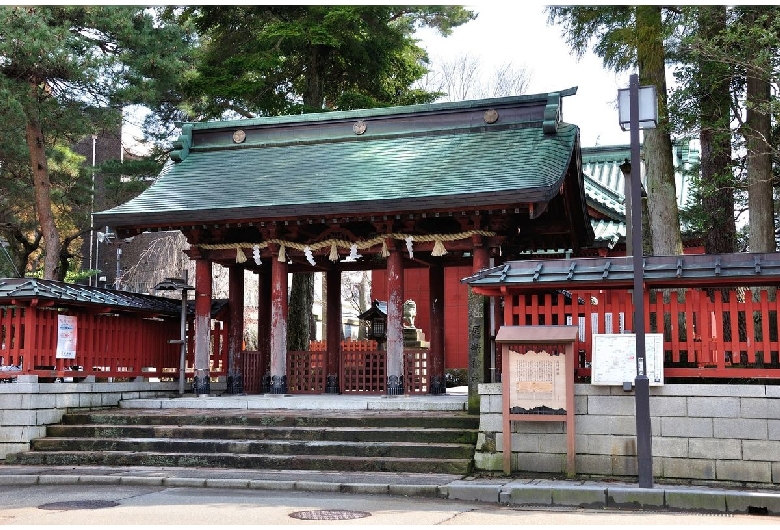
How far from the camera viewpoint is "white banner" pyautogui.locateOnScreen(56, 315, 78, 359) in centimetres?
1526

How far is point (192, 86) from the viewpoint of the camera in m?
24.5

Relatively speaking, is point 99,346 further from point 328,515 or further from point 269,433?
point 328,515

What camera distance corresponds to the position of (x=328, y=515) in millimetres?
8977

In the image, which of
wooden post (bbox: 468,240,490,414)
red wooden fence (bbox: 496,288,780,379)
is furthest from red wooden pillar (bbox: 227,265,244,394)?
red wooden fence (bbox: 496,288,780,379)

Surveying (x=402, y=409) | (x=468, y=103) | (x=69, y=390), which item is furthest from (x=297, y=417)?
(x=468, y=103)

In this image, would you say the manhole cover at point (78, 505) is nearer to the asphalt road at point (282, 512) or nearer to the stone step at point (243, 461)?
the asphalt road at point (282, 512)

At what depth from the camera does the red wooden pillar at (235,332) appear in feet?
59.9

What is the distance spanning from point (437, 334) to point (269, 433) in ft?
19.0

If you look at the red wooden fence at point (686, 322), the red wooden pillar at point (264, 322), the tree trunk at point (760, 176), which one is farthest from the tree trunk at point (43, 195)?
the tree trunk at point (760, 176)

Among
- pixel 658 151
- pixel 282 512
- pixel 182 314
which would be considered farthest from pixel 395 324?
pixel 282 512

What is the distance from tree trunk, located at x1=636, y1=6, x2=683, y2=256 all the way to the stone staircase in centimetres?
582

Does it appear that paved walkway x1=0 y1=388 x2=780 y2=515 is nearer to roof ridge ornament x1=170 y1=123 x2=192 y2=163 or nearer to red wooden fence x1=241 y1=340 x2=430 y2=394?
red wooden fence x1=241 y1=340 x2=430 y2=394

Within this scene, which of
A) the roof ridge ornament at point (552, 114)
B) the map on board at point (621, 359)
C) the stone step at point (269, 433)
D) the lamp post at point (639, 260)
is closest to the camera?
the lamp post at point (639, 260)

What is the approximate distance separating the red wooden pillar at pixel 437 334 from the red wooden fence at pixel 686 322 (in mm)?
5317
